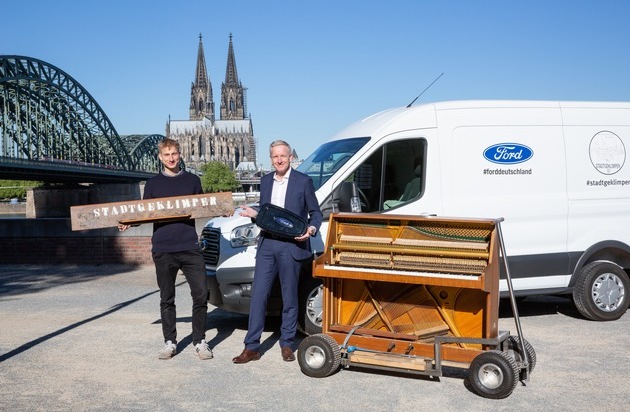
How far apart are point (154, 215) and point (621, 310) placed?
5.29 meters

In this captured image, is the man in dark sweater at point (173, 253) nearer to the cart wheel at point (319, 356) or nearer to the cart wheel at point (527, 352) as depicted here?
the cart wheel at point (319, 356)

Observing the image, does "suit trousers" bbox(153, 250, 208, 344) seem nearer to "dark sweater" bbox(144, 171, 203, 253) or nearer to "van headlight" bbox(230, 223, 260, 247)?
"dark sweater" bbox(144, 171, 203, 253)

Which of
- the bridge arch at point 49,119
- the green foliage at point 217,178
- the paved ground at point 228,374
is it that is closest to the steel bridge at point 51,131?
the bridge arch at point 49,119

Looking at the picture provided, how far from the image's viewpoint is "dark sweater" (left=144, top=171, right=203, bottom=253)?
259 inches

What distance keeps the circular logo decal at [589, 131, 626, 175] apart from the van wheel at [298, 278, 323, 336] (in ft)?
11.8

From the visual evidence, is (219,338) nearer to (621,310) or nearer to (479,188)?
(479,188)

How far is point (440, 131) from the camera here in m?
7.75

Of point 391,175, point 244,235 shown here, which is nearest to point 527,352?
point 391,175

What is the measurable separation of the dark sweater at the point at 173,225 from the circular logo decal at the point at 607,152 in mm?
4568

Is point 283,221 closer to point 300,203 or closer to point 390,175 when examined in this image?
point 300,203

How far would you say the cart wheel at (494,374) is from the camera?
5.23 meters

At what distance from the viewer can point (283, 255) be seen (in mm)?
6320

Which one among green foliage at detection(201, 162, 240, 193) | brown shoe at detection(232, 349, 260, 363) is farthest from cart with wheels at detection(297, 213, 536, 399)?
green foliage at detection(201, 162, 240, 193)

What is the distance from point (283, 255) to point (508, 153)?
3027 millimetres
